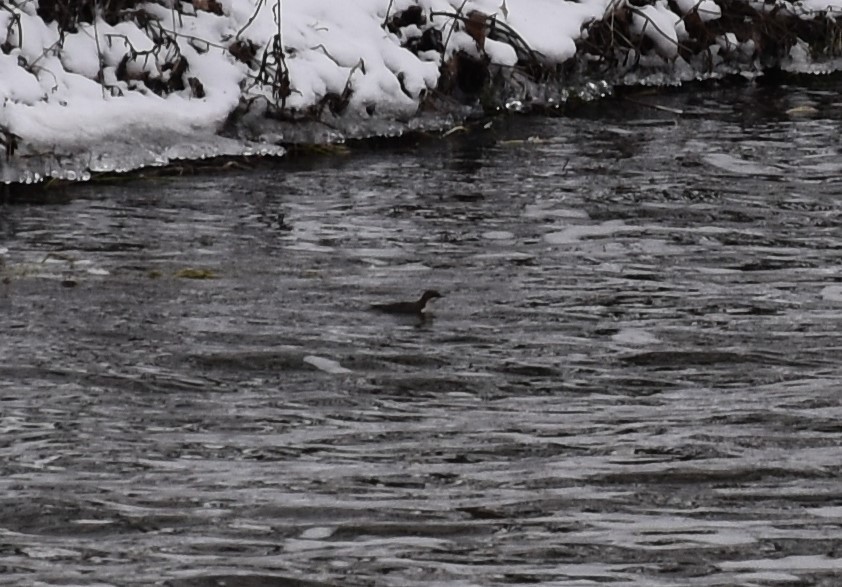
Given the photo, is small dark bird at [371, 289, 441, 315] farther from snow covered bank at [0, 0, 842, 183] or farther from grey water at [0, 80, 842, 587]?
snow covered bank at [0, 0, 842, 183]

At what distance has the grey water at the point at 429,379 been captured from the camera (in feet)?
13.4

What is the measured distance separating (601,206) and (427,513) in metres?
4.54

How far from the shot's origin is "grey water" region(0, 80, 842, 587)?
4.09 meters

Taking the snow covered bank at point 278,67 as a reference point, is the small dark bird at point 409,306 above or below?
below

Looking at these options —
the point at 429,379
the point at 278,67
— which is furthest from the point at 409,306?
the point at 278,67

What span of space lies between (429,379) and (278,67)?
520cm

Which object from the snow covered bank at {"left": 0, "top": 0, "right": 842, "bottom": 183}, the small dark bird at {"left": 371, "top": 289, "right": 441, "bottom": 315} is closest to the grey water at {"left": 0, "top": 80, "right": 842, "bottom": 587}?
the small dark bird at {"left": 371, "top": 289, "right": 441, "bottom": 315}

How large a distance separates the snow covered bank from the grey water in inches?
24.5

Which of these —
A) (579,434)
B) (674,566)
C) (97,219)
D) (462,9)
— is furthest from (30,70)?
(674,566)

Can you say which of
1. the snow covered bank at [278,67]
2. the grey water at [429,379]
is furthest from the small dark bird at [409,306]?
the snow covered bank at [278,67]

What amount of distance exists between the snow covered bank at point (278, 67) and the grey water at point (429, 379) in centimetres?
62

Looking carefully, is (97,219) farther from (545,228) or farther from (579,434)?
(579,434)

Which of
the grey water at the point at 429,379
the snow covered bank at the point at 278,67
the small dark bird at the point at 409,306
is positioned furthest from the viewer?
the snow covered bank at the point at 278,67

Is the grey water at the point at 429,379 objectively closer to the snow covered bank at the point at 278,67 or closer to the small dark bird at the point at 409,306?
the small dark bird at the point at 409,306
